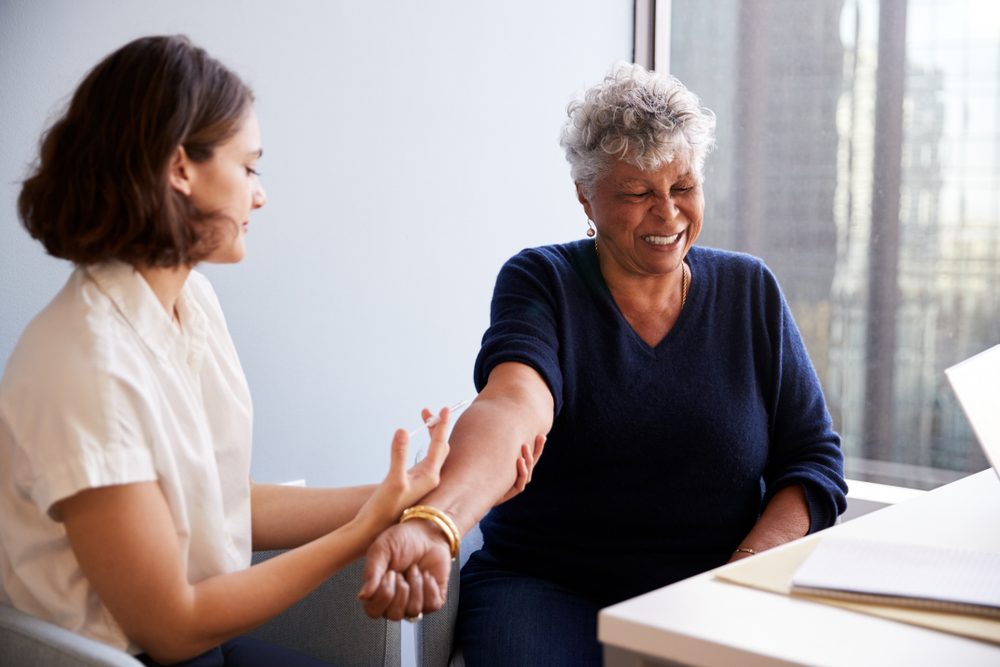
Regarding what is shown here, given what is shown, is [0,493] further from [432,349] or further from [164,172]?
[432,349]

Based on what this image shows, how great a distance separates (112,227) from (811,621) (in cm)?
88

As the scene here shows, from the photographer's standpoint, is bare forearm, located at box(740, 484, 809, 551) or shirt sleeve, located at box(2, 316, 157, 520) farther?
bare forearm, located at box(740, 484, 809, 551)

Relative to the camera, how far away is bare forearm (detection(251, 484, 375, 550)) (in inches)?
61.5

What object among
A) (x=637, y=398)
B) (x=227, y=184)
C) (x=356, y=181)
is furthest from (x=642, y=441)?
(x=356, y=181)

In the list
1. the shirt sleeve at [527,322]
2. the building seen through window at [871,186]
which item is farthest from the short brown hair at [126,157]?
the building seen through window at [871,186]

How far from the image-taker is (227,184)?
132cm

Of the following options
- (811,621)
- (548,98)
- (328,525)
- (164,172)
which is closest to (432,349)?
(548,98)

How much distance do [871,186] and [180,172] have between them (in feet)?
7.29

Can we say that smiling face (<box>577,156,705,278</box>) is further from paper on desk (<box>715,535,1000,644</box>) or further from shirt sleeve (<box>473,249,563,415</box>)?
paper on desk (<box>715,535,1000,644</box>)

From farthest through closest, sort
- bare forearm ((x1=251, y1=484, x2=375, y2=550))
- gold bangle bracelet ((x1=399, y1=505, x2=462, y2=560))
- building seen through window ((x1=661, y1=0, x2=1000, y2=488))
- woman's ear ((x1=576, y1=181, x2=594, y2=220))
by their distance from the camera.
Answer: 1. building seen through window ((x1=661, y1=0, x2=1000, y2=488))
2. woman's ear ((x1=576, y1=181, x2=594, y2=220))
3. bare forearm ((x1=251, y1=484, x2=375, y2=550))
4. gold bangle bracelet ((x1=399, y1=505, x2=462, y2=560))

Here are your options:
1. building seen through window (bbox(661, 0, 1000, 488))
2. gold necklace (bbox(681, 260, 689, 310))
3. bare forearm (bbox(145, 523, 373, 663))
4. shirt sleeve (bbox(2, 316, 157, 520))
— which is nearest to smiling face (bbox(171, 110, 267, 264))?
shirt sleeve (bbox(2, 316, 157, 520))

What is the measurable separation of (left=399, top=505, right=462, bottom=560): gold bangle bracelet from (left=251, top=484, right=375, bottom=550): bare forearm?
19 cm

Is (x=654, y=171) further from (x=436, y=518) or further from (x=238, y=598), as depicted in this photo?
(x=238, y=598)

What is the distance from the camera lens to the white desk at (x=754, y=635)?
91 centimetres
